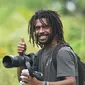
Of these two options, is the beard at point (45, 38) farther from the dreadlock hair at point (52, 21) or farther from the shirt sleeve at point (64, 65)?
the shirt sleeve at point (64, 65)

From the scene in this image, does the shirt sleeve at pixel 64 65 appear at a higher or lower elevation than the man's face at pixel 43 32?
lower

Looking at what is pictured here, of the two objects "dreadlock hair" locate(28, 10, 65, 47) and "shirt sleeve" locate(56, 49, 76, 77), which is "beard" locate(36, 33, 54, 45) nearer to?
"dreadlock hair" locate(28, 10, 65, 47)

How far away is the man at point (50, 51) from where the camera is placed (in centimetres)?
595

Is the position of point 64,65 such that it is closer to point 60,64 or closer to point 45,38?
point 60,64

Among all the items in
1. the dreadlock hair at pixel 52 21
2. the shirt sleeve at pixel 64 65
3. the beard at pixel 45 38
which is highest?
the dreadlock hair at pixel 52 21

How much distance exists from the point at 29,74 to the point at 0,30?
892cm

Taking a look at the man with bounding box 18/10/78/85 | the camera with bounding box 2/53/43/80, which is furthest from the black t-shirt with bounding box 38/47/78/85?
the camera with bounding box 2/53/43/80

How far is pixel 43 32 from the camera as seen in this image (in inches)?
245

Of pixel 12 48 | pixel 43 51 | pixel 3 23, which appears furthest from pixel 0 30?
pixel 43 51

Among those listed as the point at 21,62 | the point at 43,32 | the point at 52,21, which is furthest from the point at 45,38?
the point at 21,62

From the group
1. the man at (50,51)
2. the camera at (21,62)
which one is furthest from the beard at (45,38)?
the camera at (21,62)

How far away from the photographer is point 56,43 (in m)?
6.21

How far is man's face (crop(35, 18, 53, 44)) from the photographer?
6207 millimetres

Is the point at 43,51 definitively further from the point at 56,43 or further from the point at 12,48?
the point at 12,48
